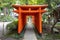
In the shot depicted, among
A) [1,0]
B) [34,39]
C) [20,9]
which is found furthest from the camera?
[1,0]

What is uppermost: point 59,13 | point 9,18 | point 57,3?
point 57,3

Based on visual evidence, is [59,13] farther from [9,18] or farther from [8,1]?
[9,18]

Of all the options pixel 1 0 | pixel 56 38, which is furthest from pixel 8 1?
pixel 56 38

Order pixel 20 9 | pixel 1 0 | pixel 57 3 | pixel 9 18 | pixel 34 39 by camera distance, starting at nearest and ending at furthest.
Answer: pixel 34 39, pixel 20 9, pixel 57 3, pixel 1 0, pixel 9 18

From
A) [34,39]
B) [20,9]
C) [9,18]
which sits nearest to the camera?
[34,39]

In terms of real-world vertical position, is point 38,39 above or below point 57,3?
below

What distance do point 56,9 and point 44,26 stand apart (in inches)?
141

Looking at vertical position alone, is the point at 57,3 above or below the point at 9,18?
above

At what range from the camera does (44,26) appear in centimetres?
1266

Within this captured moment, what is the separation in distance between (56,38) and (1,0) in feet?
15.0

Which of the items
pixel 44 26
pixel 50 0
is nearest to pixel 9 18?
pixel 44 26

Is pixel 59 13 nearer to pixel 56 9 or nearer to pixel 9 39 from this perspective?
pixel 56 9

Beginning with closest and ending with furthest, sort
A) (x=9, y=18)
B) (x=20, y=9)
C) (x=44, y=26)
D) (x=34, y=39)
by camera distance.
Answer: (x=34, y=39) < (x=20, y=9) < (x=44, y=26) < (x=9, y=18)

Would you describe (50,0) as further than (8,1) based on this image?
No
